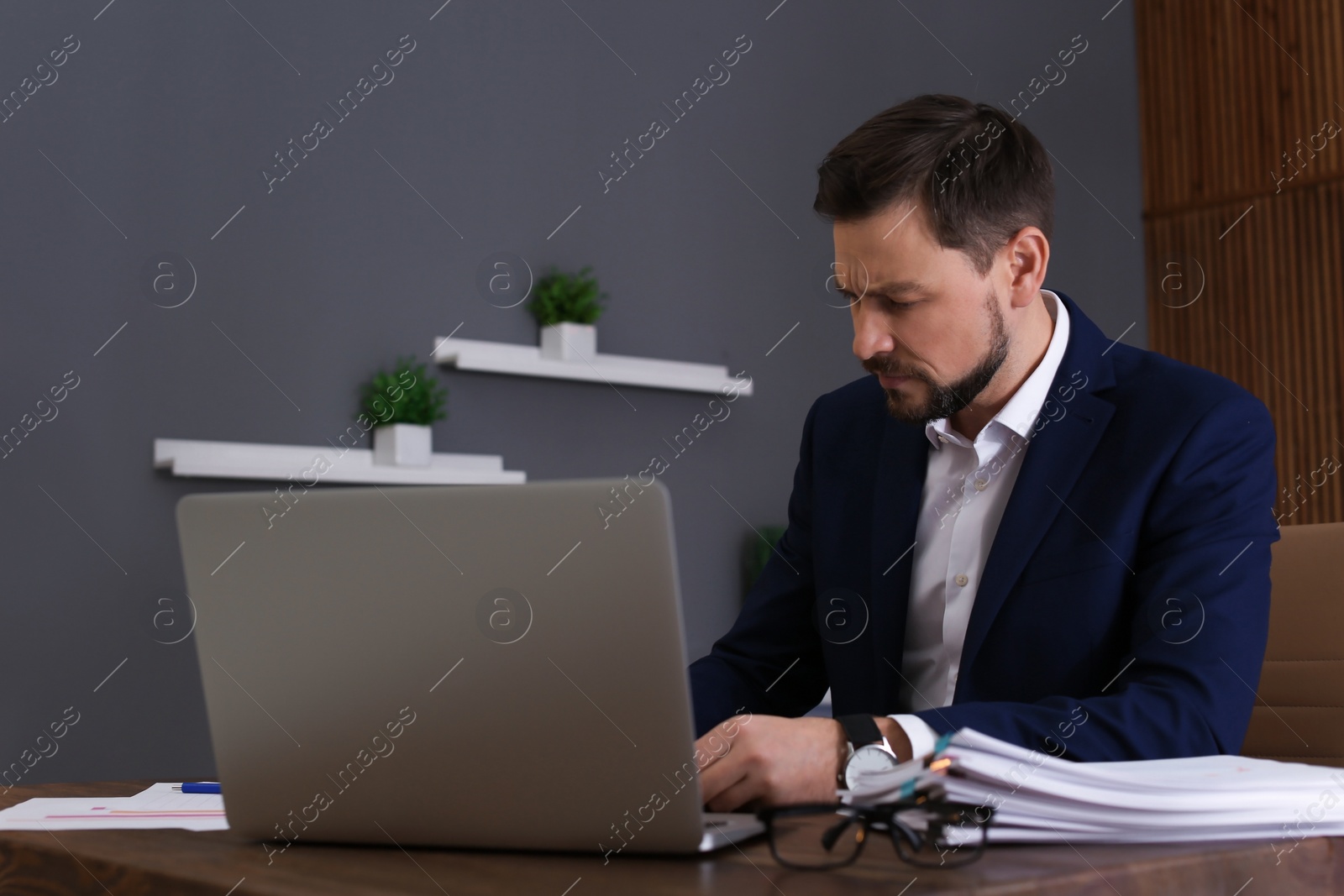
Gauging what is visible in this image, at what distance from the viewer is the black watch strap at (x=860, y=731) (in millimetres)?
1056

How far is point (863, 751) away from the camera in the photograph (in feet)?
3.40

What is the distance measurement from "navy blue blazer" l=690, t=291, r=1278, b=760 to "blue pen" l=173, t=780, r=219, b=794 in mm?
542

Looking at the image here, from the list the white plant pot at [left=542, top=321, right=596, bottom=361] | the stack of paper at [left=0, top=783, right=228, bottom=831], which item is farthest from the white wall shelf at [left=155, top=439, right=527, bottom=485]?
the stack of paper at [left=0, top=783, right=228, bottom=831]

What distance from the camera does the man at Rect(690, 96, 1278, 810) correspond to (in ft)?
4.58

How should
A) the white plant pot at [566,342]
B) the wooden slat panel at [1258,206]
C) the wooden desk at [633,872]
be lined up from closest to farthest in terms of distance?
the wooden desk at [633,872] → the white plant pot at [566,342] → the wooden slat panel at [1258,206]

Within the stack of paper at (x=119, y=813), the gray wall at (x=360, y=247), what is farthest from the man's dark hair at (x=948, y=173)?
the gray wall at (x=360, y=247)

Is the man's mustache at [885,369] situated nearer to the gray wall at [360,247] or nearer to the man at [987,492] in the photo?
the man at [987,492]

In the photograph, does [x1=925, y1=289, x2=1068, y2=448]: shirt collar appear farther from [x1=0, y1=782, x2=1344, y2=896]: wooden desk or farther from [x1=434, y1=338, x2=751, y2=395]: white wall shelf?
[x1=434, y1=338, x2=751, y2=395]: white wall shelf

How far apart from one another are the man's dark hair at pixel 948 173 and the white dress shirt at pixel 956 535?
0.20 m

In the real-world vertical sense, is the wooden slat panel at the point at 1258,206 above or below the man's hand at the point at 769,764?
above

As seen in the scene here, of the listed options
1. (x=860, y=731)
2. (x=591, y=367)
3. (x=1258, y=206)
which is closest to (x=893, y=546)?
(x=860, y=731)

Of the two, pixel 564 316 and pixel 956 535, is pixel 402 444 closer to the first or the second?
pixel 564 316

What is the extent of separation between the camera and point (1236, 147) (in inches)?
203

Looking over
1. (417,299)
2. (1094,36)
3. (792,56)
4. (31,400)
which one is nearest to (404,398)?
(417,299)
